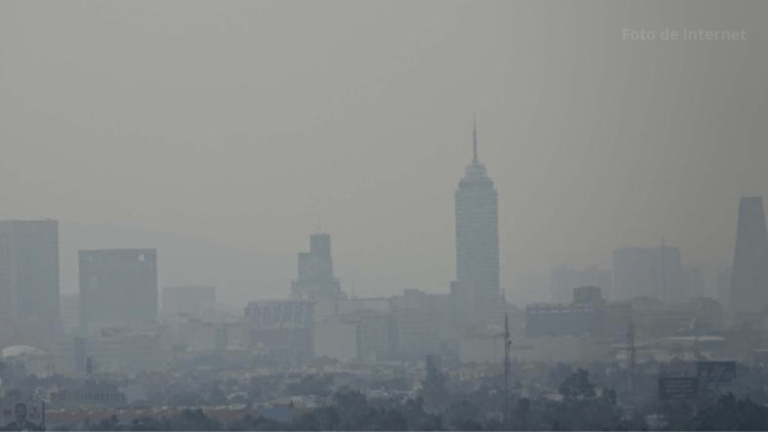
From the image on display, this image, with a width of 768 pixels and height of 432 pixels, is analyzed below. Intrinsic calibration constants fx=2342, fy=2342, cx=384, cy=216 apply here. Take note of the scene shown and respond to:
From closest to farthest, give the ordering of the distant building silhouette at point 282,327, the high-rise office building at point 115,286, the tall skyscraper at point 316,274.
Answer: the distant building silhouette at point 282,327 → the high-rise office building at point 115,286 → the tall skyscraper at point 316,274

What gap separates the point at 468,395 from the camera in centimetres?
5644

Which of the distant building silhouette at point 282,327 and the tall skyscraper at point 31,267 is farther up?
the tall skyscraper at point 31,267

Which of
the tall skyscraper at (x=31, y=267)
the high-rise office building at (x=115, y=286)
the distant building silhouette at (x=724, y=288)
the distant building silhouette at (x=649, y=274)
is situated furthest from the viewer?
the high-rise office building at (x=115, y=286)

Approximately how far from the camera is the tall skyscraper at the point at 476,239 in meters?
113

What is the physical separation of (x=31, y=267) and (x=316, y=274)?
2077cm

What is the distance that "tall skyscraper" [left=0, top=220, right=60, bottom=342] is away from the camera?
110 metres

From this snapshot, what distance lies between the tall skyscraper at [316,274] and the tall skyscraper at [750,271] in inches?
1364

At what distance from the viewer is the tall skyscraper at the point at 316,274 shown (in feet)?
410

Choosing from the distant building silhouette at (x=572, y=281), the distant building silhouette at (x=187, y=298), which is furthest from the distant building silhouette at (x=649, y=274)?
the distant building silhouette at (x=187, y=298)

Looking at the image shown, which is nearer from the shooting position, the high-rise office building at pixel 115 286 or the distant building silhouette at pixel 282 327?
the distant building silhouette at pixel 282 327

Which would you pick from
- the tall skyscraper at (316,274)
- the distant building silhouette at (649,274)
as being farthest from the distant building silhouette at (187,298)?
the distant building silhouette at (649,274)

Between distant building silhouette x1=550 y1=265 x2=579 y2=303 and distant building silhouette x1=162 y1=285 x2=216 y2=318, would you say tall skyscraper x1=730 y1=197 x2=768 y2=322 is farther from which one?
distant building silhouette x1=162 y1=285 x2=216 y2=318

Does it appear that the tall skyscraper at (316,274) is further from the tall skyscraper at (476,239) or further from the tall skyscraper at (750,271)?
the tall skyscraper at (750,271)

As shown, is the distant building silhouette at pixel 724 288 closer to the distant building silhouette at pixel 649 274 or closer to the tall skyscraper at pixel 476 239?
the distant building silhouette at pixel 649 274
